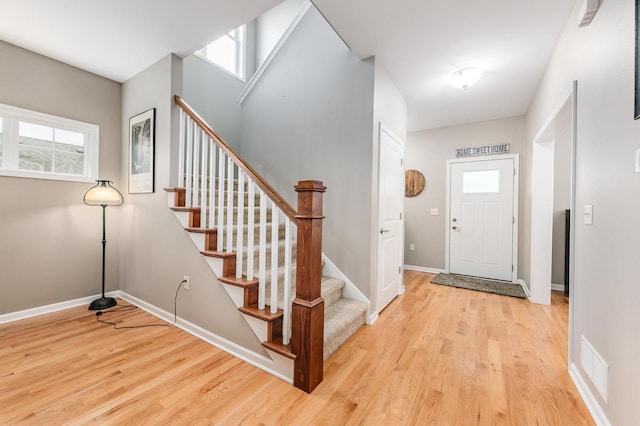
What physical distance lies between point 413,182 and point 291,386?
415 cm

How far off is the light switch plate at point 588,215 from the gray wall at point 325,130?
151 cm

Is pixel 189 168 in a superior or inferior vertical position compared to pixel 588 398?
superior

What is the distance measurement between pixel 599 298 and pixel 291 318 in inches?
70.9

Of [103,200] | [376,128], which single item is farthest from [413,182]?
[103,200]

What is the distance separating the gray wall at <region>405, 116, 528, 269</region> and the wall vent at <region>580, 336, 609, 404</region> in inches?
122

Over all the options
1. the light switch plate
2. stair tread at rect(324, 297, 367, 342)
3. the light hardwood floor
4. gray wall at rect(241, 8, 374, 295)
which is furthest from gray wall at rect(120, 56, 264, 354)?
the light switch plate

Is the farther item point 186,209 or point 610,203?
point 186,209

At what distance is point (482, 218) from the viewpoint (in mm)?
4312

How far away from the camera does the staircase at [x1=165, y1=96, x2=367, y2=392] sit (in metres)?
1.67

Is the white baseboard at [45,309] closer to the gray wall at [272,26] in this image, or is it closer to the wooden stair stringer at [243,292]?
the wooden stair stringer at [243,292]

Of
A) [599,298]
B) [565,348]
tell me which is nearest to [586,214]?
[599,298]

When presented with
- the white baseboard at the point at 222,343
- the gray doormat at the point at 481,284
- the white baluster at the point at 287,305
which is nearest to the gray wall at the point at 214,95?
the white baseboard at the point at 222,343

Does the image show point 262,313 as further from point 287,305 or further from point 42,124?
point 42,124

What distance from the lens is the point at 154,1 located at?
1.95m
